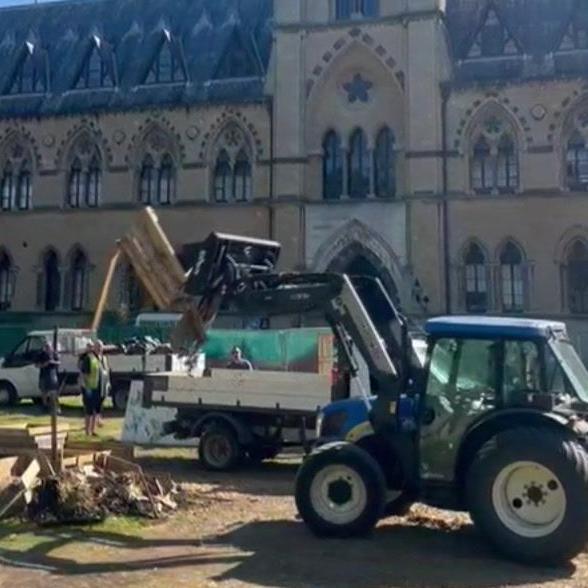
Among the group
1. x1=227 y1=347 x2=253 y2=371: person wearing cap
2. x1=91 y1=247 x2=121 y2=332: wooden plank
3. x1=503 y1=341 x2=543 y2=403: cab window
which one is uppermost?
x1=91 y1=247 x2=121 y2=332: wooden plank

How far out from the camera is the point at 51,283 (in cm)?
3466

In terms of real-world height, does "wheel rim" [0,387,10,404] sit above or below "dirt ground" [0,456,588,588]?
above

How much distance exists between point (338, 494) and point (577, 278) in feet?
71.0

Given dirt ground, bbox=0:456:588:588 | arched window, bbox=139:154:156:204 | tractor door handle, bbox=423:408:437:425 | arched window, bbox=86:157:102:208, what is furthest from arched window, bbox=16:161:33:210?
tractor door handle, bbox=423:408:437:425

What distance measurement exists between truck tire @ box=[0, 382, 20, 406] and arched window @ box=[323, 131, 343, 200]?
1314 centimetres

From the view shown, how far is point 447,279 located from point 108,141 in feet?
49.0

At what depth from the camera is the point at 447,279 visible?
29.2 m

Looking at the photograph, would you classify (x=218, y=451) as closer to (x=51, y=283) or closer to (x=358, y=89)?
(x=358, y=89)

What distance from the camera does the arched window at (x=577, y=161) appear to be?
93.7 ft

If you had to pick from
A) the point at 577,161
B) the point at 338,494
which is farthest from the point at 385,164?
the point at 338,494

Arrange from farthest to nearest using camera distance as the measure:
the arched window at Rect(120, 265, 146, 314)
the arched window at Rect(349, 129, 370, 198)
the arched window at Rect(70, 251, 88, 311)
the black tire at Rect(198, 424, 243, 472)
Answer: the arched window at Rect(70, 251, 88, 311) < the arched window at Rect(120, 265, 146, 314) < the arched window at Rect(349, 129, 370, 198) < the black tire at Rect(198, 424, 243, 472)

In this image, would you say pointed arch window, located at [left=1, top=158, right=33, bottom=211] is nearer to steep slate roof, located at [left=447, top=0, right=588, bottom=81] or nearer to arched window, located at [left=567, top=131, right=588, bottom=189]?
steep slate roof, located at [left=447, top=0, right=588, bottom=81]

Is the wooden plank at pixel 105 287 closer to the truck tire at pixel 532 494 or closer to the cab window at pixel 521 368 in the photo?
the cab window at pixel 521 368

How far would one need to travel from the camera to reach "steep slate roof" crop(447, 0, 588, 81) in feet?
96.5
